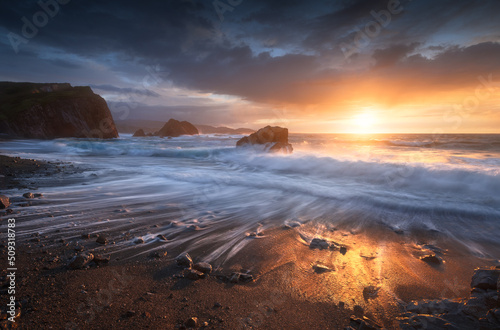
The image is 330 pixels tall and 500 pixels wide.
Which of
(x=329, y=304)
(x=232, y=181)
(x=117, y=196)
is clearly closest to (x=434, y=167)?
(x=232, y=181)

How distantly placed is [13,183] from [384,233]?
1044cm

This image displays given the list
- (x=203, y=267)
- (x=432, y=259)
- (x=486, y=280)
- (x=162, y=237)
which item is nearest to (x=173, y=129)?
(x=162, y=237)

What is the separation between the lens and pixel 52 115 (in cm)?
4428

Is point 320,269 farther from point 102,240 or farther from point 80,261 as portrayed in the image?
point 102,240

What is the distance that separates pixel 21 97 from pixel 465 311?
7188cm

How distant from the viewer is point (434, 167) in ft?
35.2

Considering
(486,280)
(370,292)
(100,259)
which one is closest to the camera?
(486,280)

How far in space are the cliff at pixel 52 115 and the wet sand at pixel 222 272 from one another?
5198 cm

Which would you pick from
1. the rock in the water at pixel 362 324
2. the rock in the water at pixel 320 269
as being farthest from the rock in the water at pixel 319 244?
the rock in the water at pixel 362 324

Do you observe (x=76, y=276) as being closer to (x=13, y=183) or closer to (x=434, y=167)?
(x=13, y=183)

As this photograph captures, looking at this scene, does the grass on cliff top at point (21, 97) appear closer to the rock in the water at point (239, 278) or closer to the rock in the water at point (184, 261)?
the rock in the water at point (184, 261)

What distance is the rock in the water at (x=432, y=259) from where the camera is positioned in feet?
11.2

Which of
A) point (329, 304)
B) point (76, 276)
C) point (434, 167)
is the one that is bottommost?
point (329, 304)

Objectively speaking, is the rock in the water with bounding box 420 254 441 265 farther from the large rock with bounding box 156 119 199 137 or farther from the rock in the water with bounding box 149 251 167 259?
the large rock with bounding box 156 119 199 137
